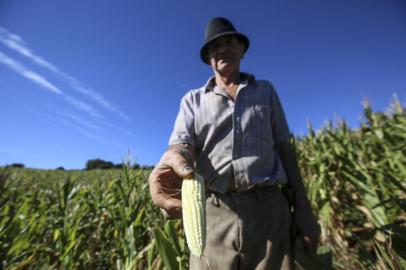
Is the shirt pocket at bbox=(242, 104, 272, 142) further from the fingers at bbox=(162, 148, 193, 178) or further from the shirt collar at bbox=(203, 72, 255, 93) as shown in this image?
the fingers at bbox=(162, 148, 193, 178)

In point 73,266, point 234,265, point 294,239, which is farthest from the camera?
point 73,266

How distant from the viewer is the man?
1394mm

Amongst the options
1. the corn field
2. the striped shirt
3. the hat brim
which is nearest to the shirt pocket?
the striped shirt

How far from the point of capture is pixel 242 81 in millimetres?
1735

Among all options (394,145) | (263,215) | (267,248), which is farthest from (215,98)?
(394,145)

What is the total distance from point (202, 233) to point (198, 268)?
2.33 ft

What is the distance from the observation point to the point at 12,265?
78.6 inches

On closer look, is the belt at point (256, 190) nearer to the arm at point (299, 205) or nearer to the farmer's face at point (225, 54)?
the arm at point (299, 205)

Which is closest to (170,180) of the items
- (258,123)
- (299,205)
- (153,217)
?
(258,123)

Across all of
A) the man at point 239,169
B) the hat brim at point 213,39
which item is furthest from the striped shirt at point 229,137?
the hat brim at point 213,39

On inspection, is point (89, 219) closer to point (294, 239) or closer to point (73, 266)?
point (73, 266)

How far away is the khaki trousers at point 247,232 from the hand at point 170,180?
0.48 m

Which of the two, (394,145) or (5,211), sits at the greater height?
(394,145)

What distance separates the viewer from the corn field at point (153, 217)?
2.05 m
